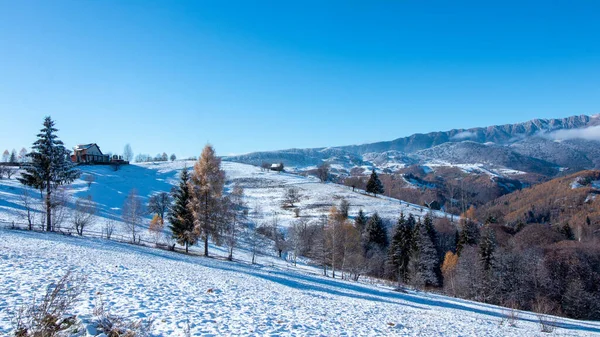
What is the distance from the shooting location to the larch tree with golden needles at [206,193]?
31.5 meters

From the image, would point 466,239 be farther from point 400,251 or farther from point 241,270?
point 241,270

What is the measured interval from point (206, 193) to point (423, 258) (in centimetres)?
4107

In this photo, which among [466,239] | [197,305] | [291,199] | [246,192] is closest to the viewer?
[197,305]

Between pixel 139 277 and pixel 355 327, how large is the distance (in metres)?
10.7

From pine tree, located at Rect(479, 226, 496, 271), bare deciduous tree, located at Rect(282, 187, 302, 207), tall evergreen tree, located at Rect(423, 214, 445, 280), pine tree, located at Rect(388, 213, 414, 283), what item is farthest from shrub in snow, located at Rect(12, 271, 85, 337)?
bare deciduous tree, located at Rect(282, 187, 302, 207)

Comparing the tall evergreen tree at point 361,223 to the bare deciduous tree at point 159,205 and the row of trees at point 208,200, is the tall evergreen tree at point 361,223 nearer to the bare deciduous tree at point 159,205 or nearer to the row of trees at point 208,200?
the bare deciduous tree at point 159,205

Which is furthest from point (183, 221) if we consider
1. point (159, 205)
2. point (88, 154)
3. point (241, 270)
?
point (88, 154)

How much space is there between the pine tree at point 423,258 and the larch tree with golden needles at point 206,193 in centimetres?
3317

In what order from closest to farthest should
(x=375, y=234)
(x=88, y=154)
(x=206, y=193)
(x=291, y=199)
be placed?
(x=206, y=193)
(x=375, y=234)
(x=291, y=199)
(x=88, y=154)

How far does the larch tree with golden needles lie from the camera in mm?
31516

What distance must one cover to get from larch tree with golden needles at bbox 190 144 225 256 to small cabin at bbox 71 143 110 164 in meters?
105

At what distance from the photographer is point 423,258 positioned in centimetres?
5481

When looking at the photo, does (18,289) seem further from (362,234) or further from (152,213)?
(152,213)

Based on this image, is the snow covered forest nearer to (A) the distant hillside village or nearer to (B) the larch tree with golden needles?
(B) the larch tree with golden needles
